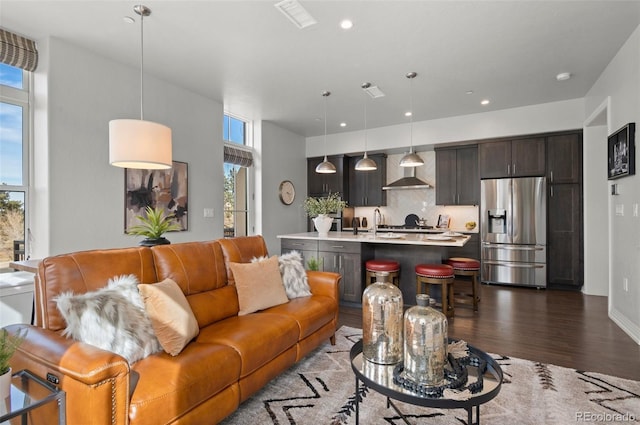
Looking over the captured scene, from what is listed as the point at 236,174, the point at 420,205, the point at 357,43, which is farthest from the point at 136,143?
the point at 420,205

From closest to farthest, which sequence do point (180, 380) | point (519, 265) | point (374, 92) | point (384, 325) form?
1. point (180, 380)
2. point (384, 325)
3. point (374, 92)
4. point (519, 265)

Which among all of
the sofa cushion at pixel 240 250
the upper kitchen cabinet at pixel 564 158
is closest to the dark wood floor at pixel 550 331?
the sofa cushion at pixel 240 250

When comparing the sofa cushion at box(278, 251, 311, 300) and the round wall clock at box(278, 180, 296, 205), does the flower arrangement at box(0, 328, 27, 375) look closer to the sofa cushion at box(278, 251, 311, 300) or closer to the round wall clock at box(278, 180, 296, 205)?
the sofa cushion at box(278, 251, 311, 300)

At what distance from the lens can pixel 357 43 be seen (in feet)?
11.0

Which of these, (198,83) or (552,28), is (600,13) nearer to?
(552,28)

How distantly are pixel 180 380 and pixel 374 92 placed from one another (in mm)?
4307

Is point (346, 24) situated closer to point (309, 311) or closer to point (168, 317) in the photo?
point (309, 311)

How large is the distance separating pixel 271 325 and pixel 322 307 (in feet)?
2.07

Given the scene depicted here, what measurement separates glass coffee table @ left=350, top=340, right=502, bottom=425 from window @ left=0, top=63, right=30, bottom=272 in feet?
11.2

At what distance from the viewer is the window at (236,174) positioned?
5.64 meters

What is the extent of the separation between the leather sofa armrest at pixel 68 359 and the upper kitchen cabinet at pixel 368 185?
20.1 ft

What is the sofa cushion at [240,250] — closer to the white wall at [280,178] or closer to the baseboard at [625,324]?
the white wall at [280,178]

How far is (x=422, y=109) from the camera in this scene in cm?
553

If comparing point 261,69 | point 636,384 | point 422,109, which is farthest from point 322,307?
point 422,109
